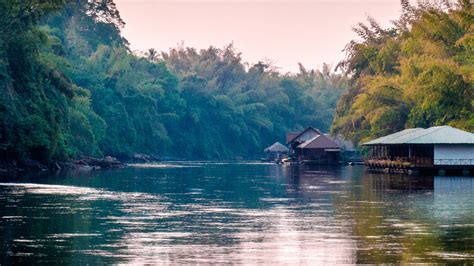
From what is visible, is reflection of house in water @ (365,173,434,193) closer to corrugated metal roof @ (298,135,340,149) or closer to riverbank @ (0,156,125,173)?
riverbank @ (0,156,125,173)

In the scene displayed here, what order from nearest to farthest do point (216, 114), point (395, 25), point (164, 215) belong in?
point (164, 215) < point (395, 25) < point (216, 114)

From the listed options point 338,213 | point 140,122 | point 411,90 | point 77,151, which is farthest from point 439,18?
point 338,213

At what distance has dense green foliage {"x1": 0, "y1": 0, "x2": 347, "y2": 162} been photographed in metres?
71.1

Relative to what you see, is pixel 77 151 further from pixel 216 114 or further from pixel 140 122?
pixel 216 114

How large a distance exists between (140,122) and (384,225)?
318 ft

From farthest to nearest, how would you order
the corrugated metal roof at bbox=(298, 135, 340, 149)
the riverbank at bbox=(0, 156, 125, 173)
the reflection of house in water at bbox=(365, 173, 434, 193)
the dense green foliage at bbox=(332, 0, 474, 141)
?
the corrugated metal roof at bbox=(298, 135, 340, 149) → the dense green foliage at bbox=(332, 0, 474, 141) → the riverbank at bbox=(0, 156, 125, 173) → the reflection of house in water at bbox=(365, 173, 434, 193)

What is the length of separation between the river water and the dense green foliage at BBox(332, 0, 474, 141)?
29.3 meters

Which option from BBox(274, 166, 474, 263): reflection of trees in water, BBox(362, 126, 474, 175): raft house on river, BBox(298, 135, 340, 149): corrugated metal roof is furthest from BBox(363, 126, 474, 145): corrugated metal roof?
BBox(298, 135, 340, 149): corrugated metal roof

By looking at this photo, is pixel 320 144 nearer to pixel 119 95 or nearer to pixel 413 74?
pixel 413 74

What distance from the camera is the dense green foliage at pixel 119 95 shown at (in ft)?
233

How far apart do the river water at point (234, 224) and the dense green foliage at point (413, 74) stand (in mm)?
29335

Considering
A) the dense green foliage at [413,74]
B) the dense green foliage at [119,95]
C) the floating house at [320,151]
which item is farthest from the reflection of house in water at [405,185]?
the floating house at [320,151]

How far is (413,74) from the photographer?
90.2m

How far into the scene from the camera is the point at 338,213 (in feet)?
119
